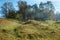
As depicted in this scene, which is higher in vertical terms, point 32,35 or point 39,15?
point 32,35

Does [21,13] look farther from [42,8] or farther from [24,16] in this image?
[42,8]

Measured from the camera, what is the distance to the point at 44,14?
167 feet

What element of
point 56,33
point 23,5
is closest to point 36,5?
point 23,5

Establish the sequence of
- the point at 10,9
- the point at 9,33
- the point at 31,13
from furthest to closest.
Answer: the point at 31,13, the point at 10,9, the point at 9,33

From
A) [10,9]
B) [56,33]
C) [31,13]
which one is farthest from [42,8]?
[56,33]

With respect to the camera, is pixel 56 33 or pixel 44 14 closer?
pixel 56 33

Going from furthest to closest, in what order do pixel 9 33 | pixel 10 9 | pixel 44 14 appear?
pixel 44 14 → pixel 10 9 → pixel 9 33

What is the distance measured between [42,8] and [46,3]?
93.0 inches

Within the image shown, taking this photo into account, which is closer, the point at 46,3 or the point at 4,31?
the point at 4,31

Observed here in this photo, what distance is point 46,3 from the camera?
5178cm

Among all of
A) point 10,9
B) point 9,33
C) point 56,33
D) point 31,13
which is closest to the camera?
point 9,33

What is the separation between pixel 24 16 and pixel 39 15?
7.44m

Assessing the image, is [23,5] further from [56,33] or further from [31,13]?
[56,33]

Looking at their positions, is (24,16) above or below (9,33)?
below
